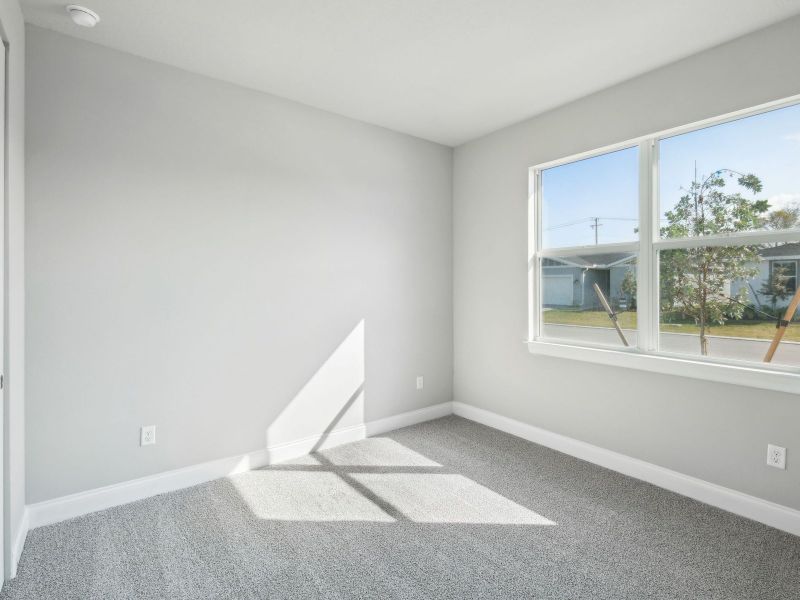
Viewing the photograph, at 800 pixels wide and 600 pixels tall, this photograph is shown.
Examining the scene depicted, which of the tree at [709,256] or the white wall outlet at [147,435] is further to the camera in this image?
the white wall outlet at [147,435]

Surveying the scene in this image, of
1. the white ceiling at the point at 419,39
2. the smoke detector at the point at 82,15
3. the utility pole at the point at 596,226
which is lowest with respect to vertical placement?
the utility pole at the point at 596,226

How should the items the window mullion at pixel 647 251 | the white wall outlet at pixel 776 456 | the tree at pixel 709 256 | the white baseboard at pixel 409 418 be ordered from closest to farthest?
the white wall outlet at pixel 776 456 → the tree at pixel 709 256 → the window mullion at pixel 647 251 → the white baseboard at pixel 409 418

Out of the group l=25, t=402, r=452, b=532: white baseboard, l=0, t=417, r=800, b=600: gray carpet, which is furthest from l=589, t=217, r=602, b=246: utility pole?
l=25, t=402, r=452, b=532: white baseboard

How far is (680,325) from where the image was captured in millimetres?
2756

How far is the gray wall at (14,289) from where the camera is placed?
1851mm

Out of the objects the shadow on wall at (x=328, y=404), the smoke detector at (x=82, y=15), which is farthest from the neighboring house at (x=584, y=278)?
the smoke detector at (x=82, y=15)

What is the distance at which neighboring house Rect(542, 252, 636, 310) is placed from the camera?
3082mm

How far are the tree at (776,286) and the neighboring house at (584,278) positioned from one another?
2.39 feet

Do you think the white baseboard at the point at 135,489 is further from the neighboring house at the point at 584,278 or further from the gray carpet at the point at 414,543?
the neighboring house at the point at 584,278

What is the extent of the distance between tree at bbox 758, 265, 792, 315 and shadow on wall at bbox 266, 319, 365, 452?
2.65 m

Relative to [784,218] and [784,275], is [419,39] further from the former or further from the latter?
[784,275]

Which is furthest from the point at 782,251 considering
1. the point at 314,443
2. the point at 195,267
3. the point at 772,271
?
the point at 195,267

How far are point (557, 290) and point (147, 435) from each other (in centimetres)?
303

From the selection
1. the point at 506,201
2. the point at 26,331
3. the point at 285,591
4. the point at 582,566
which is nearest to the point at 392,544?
the point at 285,591
